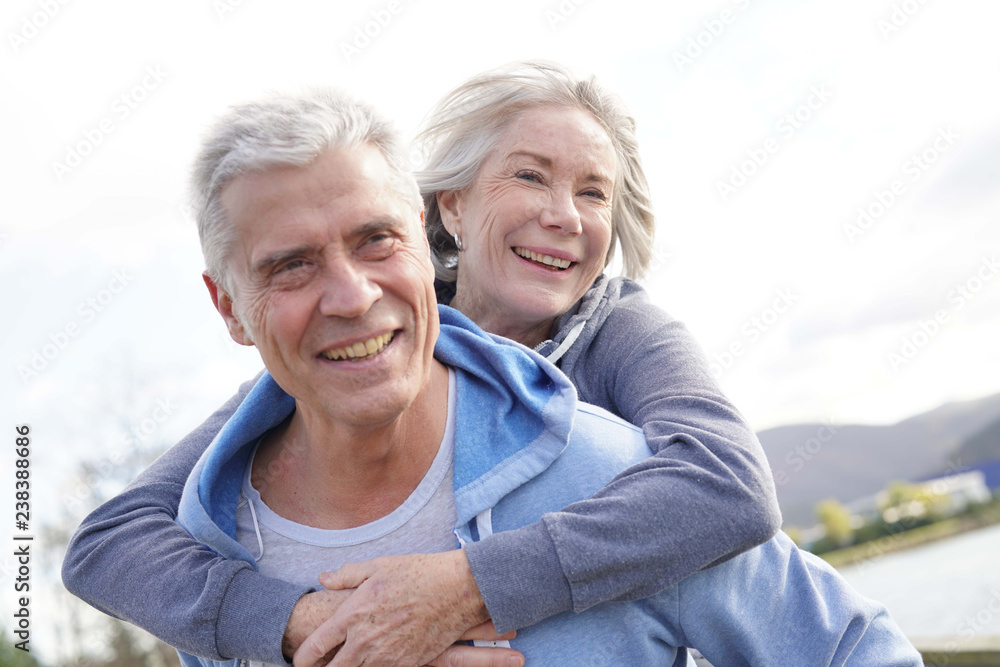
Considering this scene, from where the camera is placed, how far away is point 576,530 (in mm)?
1499

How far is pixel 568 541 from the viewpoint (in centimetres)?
148

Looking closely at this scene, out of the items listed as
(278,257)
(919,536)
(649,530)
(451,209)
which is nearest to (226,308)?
(278,257)

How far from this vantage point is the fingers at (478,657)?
1.54 m

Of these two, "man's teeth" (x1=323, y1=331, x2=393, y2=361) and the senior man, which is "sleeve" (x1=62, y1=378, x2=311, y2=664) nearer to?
the senior man

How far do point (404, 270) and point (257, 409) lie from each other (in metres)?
0.62

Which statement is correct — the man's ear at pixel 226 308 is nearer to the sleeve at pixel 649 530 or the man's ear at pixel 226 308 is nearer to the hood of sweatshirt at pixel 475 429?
the hood of sweatshirt at pixel 475 429

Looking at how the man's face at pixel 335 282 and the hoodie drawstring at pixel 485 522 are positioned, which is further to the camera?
the hoodie drawstring at pixel 485 522

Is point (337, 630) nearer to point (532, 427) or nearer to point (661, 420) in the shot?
point (532, 427)

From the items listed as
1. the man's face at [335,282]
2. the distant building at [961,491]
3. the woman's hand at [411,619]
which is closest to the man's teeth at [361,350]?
the man's face at [335,282]

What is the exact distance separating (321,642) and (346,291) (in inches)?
27.2

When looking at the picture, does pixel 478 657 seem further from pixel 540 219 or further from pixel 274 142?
pixel 540 219

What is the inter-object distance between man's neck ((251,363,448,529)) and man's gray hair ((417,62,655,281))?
1176 millimetres

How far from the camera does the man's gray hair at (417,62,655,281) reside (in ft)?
8.76

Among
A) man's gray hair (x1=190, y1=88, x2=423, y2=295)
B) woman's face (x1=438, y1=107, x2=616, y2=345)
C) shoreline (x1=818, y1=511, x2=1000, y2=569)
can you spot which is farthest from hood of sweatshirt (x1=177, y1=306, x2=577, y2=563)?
shoreline (x1=818, y1=511, x2=1000, y2=569)
